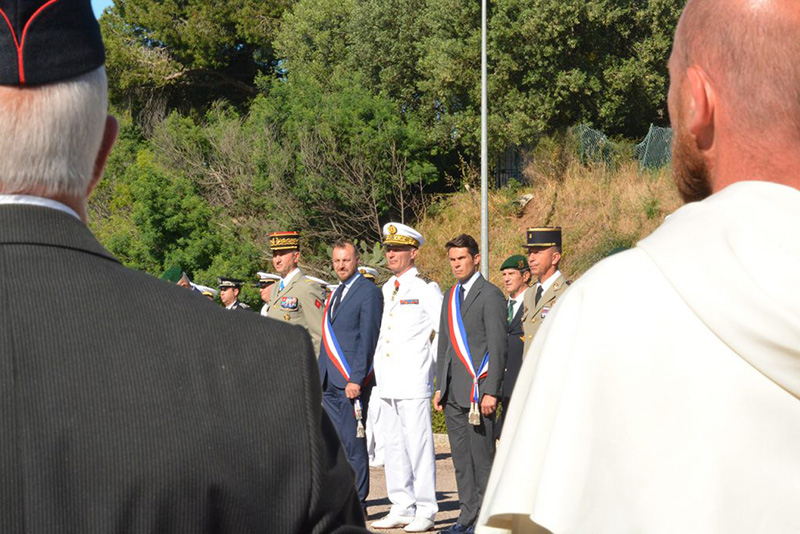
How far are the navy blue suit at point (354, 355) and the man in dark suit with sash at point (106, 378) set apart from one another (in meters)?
7.66

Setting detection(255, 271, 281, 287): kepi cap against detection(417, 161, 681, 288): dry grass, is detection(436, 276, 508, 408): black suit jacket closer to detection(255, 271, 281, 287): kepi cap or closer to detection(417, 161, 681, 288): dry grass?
detection(255, 271, 281, 287): kepi cap

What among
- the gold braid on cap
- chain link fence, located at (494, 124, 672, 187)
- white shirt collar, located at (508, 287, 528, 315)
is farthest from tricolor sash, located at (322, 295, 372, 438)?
chain link fence, located at (494, 124, 672, 187)

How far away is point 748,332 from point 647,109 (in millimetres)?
30191

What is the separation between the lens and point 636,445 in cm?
165

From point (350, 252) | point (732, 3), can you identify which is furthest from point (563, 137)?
point (732, 3)

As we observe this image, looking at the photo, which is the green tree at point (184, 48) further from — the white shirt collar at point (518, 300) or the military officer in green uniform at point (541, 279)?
the military officer in green uniform at point (541, 279)

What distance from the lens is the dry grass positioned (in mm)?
27188

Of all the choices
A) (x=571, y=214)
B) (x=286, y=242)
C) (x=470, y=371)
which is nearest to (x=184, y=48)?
(x=571, y=214)

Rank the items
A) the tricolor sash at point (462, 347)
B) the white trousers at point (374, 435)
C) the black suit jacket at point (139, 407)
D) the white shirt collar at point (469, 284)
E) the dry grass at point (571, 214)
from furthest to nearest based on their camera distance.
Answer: the dry grass at point (571, 214), the white trousers at point (374, 435), the white shirt collar at point (469, 284), the tricolor sash at point (462, 347), the black suit jacket at point (139, 407)

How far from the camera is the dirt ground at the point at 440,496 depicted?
9.02 m

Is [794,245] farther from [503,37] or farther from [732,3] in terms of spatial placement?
[503,37]

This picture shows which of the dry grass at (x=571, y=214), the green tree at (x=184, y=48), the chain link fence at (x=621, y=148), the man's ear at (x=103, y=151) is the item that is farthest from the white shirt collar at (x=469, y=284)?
the green tree at (x=184, y=48)

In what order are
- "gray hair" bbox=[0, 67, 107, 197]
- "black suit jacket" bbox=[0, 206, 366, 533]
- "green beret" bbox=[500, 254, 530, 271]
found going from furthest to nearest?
"green beret" bbox=[500, 254, 530, 271] → "gray hair" bbox=[0, 67, 107, 197] → "black suit jacket" bbox=[0, 206, 366, 533]

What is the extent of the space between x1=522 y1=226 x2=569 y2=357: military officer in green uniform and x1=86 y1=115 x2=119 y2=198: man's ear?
771cm
